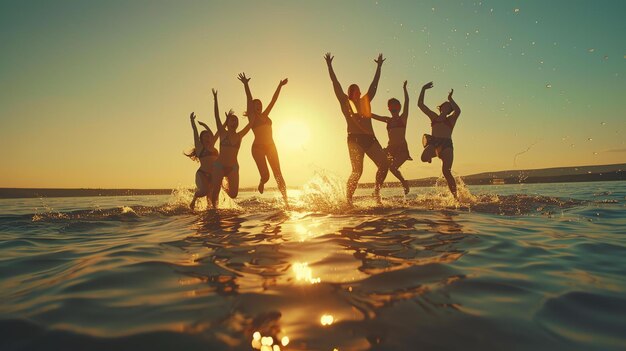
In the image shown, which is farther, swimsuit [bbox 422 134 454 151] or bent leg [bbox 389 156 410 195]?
bent leg [bbox 389 156 410 195]

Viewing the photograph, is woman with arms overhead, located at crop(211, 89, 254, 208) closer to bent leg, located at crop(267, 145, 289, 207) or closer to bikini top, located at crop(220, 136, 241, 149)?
bikini top, located at crop(220, 136, 241, 149)

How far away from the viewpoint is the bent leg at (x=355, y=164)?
367 inches

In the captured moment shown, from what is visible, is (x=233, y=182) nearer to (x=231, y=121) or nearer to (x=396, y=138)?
(x=231, y=121)

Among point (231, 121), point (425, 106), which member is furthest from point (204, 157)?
point (425, 106)

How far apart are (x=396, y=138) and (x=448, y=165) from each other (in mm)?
1845

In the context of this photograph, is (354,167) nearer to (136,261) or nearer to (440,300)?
(136,261)

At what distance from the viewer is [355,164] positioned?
943 centimetres

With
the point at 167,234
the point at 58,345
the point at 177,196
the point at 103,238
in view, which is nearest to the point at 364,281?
the point at 58,345

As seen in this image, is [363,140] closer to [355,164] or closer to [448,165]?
[355,164]

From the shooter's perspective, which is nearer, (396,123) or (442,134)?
(442,134)

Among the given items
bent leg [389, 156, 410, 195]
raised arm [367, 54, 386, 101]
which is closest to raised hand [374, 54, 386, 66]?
raised arm [367, 54, 386, 101]

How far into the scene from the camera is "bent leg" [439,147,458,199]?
10.2 m

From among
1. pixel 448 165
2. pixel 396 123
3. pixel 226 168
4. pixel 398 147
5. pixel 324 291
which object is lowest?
pixel 324 291

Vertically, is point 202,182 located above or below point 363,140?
below
